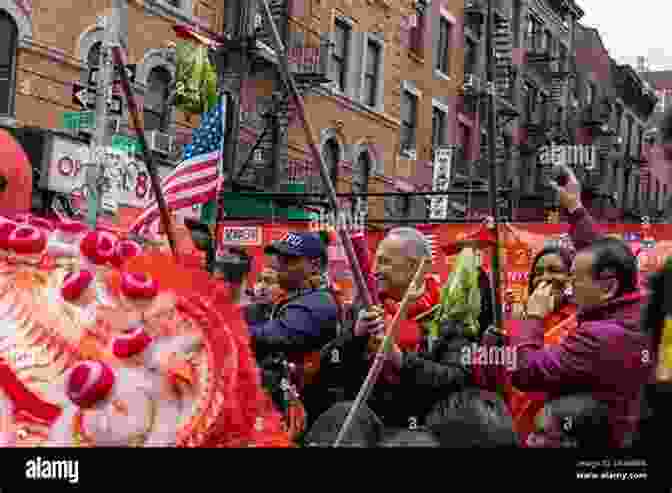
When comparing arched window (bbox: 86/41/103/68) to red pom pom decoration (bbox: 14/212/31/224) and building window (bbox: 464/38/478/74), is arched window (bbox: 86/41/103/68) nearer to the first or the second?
building window (bbox: 464/38/478/74)

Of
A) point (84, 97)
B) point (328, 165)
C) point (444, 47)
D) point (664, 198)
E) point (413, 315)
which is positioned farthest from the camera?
point (84, 97)

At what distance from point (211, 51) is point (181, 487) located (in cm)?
147

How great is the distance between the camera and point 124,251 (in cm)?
301

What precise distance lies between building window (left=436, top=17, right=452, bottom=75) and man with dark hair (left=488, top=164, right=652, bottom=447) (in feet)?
3.17

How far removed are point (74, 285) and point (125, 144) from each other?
3.27ft

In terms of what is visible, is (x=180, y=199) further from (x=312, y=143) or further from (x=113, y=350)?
(x=113, y=350)

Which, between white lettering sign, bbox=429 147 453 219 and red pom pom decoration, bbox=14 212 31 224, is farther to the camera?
white lettering sign, bbox=429 147 453 219

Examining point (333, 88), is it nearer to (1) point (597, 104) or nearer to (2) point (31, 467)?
(1) point (597, 104)

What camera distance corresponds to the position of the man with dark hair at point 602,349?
2.86m

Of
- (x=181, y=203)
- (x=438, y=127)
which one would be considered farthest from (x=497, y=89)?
(x=181, y=203)

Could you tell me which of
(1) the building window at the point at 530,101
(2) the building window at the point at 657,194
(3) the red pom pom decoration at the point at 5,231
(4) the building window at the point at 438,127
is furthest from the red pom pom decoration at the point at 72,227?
(2) the building window at the point at 657,194

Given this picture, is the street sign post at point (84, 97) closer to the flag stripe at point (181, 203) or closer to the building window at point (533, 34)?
the flag stripe at point (181, 203)

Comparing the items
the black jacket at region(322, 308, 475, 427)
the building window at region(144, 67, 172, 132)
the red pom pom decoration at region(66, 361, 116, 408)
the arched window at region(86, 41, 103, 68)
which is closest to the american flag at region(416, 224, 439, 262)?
the black jacket at region(322, 308, 475, 427)

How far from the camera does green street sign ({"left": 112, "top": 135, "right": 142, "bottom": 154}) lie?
363cm
